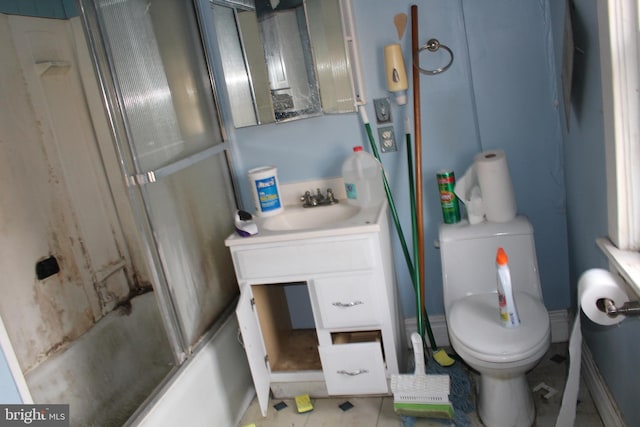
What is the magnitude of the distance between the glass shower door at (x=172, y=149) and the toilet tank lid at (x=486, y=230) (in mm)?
933

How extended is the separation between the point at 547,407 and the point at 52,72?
241 cm

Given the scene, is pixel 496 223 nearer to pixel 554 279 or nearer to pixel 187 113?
pixel 554 279

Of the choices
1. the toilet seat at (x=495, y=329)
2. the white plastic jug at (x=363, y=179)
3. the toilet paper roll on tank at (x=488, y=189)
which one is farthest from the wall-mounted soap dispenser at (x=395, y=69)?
the toilet seat at (x=495, y=329)

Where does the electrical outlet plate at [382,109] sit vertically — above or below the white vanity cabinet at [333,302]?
above

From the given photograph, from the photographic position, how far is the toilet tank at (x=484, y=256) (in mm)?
1879

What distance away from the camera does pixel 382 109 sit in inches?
80.4

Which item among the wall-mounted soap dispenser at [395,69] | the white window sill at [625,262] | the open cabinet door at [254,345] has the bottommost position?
the open cabinet door at [254,345]

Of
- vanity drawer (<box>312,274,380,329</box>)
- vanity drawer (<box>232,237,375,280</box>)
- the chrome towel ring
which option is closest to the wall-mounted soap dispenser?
the chrome towel ring

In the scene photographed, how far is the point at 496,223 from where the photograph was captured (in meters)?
1.93

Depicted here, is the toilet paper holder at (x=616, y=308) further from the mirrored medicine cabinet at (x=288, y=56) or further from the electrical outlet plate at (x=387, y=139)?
the mirrored medicine cabinet at (x=288, y=56)

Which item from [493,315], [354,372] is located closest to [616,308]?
[493,315]

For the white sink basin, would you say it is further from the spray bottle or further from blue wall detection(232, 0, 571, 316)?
the spray bottle

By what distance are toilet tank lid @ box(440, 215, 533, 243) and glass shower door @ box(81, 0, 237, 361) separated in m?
0.93

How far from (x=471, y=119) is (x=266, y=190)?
0.86m
